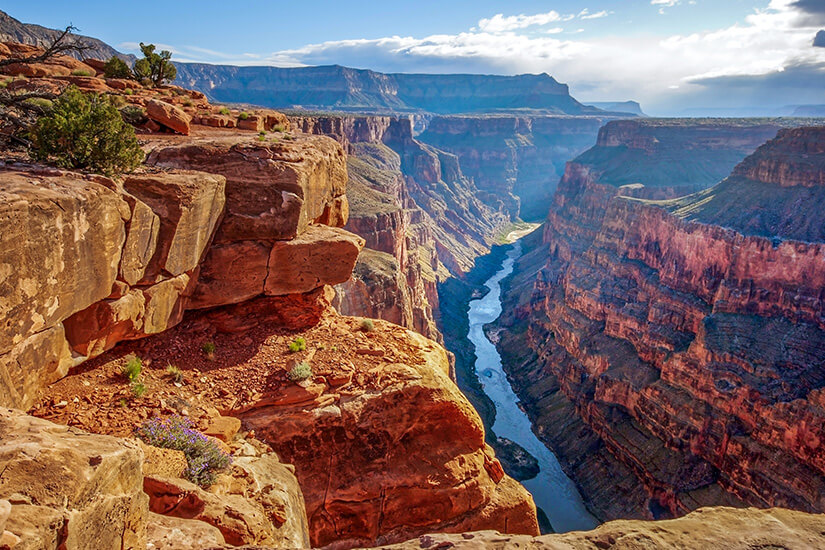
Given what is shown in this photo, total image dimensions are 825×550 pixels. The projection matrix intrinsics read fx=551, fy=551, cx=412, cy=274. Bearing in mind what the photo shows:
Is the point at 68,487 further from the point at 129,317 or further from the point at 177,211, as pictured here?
the point at 177,211

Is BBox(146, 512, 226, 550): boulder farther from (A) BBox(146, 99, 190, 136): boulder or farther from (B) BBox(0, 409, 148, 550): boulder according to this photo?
(A) BBox(146, 99, 190, 136): boulder

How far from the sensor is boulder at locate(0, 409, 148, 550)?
6516mm

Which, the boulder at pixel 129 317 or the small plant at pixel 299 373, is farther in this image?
the small plant at pixel 299 373

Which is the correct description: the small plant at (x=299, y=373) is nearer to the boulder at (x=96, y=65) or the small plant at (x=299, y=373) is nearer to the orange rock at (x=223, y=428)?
the orange rock at (x=223, y=428)

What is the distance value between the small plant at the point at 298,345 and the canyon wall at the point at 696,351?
38988 millimetres

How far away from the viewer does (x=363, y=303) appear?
49.5 meters

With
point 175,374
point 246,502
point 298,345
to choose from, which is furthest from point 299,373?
point 246,502

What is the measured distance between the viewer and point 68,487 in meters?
7.01

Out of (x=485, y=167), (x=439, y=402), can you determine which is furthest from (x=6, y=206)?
(x=485, y=167)

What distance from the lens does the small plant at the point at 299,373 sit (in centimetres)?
1460

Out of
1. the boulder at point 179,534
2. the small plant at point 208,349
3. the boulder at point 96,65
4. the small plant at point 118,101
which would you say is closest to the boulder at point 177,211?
the small plant at point 208,349

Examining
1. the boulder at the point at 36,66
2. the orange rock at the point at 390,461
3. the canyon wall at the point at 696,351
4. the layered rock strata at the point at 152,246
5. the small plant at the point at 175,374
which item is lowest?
the canyon wall at the point at 696,351

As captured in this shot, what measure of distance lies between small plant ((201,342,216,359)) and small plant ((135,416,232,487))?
3325mm

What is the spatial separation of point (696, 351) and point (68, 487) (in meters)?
53.9
